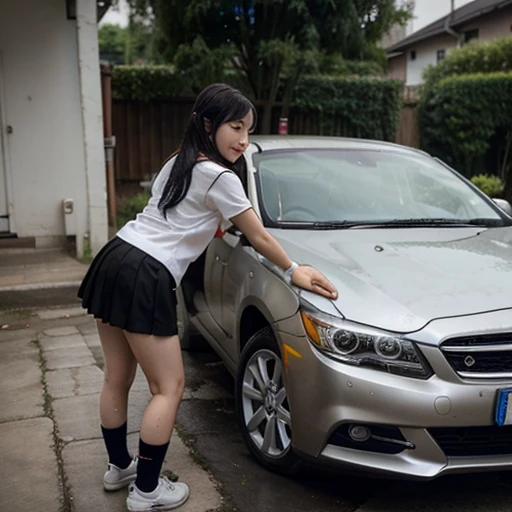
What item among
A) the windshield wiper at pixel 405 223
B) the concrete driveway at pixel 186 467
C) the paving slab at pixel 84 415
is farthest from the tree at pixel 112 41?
the windshield wiper at pixel 405 223

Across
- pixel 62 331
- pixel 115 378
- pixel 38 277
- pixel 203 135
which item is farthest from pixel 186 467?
pixel 38 277

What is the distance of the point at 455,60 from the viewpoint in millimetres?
15539

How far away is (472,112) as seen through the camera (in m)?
13.1

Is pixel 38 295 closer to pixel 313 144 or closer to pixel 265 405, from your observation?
pixel 313 144

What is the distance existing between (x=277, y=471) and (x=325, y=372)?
2.32 feet

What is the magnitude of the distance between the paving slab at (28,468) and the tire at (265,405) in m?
0.92

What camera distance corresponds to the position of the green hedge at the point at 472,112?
42.8 feet

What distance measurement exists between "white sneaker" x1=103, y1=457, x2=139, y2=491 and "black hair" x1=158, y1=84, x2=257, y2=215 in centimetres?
120

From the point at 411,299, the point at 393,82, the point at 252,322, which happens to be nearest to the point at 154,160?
the point at 393,82

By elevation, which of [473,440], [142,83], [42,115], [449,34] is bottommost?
[473,440]

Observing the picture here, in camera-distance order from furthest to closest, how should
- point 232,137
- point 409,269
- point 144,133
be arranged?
point 144,133 < point 409,269 < point 232,137

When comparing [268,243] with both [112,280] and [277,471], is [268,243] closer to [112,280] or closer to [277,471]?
[112,280]

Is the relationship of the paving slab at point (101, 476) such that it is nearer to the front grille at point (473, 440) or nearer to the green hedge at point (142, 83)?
the front grille at point (473, 440)

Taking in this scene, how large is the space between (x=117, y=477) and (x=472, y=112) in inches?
470
